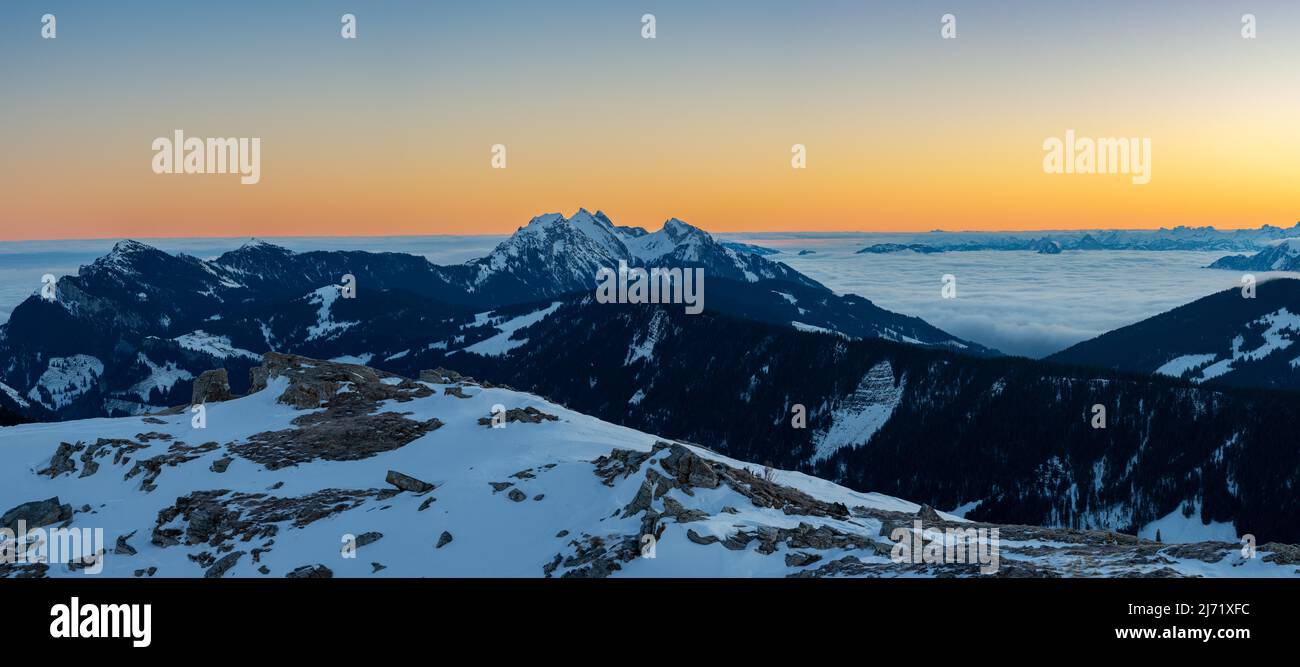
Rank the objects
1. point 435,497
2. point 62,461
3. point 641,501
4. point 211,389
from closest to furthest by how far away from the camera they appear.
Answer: point 641,501 < point 435,497 < point 62,461 < point 211,389

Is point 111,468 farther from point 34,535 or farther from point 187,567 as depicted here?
point 187,567

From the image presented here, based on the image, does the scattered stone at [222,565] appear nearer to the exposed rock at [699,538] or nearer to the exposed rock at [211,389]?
the exposed rock at [699,538]

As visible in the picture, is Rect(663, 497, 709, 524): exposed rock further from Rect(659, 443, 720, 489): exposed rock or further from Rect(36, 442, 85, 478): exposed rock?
Rect(36, 442, 85, 478): exposed rock

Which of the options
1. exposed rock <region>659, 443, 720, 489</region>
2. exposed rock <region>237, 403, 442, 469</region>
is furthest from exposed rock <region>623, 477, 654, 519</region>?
exposed rock <region>237, 403, 442, 469</region>

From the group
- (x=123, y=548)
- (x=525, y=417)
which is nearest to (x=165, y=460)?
(x=123, y=548)

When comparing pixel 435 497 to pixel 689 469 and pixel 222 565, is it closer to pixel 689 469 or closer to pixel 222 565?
pixel 222 565

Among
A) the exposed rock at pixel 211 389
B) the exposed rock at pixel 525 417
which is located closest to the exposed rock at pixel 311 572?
the exposed rock at pixel 525 417
